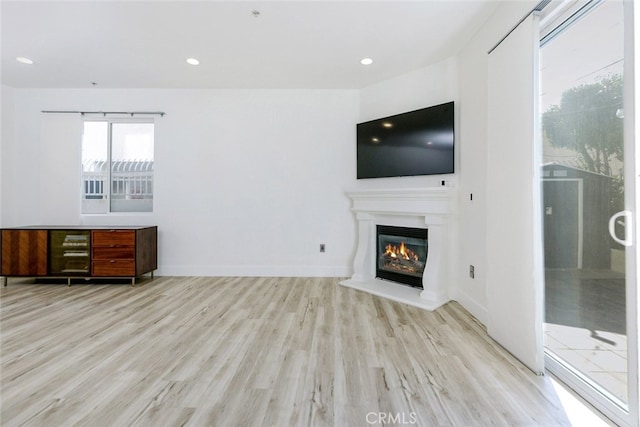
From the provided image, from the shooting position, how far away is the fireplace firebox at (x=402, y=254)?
126 inches

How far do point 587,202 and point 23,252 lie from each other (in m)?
5.31

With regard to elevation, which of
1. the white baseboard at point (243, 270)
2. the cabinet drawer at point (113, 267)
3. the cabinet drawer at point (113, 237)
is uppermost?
the cabinet drawer at point (113, 237)

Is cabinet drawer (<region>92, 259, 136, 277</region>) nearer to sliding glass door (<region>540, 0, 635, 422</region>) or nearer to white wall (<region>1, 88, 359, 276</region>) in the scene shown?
white wall (<region>1, 88, 359, 276</region>)

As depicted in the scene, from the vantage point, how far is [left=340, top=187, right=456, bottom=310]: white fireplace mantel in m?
2.86

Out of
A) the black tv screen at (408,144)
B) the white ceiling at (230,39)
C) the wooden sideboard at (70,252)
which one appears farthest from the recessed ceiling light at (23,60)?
the black tv screen at (408,144)

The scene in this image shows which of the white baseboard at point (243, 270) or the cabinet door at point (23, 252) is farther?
the white baseboard at point (243, 270)

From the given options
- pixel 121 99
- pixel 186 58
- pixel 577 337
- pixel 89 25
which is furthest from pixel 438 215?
pixel 121 99

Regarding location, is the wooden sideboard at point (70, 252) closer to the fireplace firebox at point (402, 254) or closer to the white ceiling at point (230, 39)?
the white ceiling at point (230, 39)

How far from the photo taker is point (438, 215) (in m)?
2.87

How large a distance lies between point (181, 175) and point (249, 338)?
2.72 meters

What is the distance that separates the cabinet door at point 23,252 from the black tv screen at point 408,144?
156 inches

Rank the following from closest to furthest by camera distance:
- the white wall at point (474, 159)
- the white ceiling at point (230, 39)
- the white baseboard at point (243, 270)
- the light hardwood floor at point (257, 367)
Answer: the light hardwood floor at point (257, 367)
the white ceiling at point (230, 39)
the white wall at point (474, 159)
the white baseboard at point (243, 270)

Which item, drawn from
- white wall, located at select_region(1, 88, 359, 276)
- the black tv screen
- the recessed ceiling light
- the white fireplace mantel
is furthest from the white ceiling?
the white fireplace mantel

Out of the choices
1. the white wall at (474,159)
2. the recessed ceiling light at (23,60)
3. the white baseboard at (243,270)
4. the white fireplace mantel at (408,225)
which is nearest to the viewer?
the white wall at (474,159)
